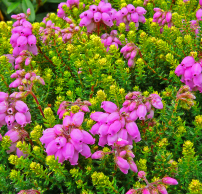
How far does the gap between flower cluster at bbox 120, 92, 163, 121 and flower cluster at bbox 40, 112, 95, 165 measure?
0.29 m

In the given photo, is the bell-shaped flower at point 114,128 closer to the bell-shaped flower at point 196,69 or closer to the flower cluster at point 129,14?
the bell-shaped flower at point 196,69

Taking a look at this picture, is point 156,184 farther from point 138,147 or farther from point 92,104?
point 92,104

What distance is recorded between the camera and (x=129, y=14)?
2.40 m

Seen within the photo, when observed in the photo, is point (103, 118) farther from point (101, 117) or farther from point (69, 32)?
point (69, 32)

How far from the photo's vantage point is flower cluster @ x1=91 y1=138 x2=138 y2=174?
4.05ft

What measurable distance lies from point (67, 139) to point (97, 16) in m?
1.30

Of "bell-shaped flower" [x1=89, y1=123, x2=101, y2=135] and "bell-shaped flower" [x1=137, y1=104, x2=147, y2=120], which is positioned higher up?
"bell-shaped flower" [x1=137, y1=104, x2=147, y2=120]

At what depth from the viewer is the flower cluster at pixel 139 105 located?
1411 mm

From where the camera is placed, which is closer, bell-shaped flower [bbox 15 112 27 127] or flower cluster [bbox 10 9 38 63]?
bell-shaped flower [bbox 15 112 27 127]

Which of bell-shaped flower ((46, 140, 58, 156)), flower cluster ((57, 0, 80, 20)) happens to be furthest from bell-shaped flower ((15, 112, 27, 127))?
flower cluster ((57, 0, 80, 20))

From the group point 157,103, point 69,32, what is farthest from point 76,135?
point 69,32

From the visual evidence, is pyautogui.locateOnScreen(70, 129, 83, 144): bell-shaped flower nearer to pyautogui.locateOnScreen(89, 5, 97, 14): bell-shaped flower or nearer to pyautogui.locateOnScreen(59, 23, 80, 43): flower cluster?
pyautogui.locateOnScreen(59, 23, 80, 43): flower cluster

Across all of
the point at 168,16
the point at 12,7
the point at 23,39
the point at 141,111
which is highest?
the point at 168,16

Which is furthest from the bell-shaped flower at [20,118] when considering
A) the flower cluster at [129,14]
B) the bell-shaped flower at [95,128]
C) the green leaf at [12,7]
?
the green leaf at [12,7]
